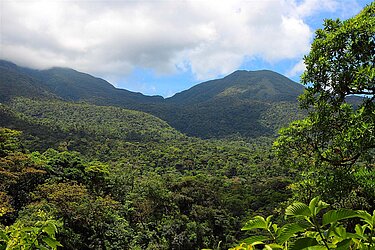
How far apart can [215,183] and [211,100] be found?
97935mm

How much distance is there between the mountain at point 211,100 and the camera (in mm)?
90875

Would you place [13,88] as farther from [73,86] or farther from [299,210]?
[299,210]

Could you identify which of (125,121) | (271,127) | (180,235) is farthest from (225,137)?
(180,235)

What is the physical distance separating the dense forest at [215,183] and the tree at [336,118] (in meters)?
0.01

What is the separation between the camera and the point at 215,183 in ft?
96.5

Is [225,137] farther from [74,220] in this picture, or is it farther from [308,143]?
[308,143]

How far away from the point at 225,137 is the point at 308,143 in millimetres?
84518

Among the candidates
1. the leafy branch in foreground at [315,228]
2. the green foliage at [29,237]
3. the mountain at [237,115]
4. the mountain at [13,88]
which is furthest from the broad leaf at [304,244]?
the mountain at [13,88]

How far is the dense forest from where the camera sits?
3.56 ft

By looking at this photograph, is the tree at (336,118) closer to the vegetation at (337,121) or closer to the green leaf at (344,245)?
the vegetation at (337,121)

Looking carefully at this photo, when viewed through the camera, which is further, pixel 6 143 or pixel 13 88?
pixel 13 88

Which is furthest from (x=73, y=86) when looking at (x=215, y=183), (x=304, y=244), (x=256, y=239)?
(x=304, y=244)

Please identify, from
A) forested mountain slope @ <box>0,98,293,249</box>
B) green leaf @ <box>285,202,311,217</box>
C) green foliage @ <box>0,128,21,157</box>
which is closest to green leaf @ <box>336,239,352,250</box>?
green leaf @ <box>285,202,311,217</box>

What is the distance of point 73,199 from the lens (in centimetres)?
1471
